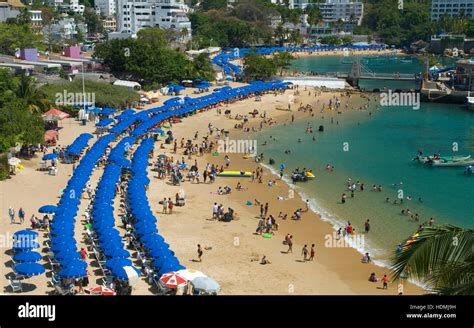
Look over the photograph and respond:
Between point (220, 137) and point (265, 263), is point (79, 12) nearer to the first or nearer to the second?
point (220, 137)

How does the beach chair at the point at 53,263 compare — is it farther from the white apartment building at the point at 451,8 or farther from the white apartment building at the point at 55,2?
the white apartment building at the point at 451,8

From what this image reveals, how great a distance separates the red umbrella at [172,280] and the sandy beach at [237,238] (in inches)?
43.7

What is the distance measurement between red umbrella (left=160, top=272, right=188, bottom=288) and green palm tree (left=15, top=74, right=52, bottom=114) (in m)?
28.1

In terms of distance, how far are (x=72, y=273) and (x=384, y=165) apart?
96.2 ft

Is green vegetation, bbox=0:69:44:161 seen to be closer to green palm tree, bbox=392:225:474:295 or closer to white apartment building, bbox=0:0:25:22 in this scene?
green palm tree, bbox=392:225:474:295

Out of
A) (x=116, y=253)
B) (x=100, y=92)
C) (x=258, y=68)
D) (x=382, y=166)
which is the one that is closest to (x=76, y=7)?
(x=258, y=68)

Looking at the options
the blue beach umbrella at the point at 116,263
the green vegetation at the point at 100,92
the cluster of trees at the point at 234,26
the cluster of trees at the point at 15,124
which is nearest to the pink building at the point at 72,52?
the green vegetation at the point at 100,92

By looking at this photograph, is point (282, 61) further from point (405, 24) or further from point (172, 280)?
point (405, 24)

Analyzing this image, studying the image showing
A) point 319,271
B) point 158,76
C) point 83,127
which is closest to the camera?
point 319,271

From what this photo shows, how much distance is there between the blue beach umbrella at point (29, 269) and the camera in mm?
20297

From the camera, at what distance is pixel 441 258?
742 cm

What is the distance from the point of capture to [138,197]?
97.0 ft
